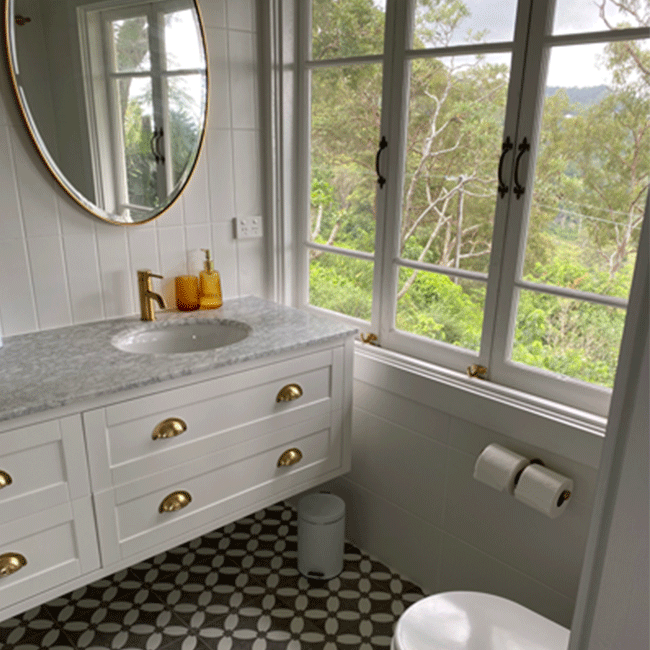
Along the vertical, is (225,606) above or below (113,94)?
below

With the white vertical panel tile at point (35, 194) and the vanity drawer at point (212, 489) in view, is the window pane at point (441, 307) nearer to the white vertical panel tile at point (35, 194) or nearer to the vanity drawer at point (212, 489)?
the vanity drawer at point (212, 489)

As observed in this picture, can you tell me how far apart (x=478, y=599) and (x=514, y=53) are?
133 centimetres

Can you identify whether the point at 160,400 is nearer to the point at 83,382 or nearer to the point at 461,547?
the point at 83,382

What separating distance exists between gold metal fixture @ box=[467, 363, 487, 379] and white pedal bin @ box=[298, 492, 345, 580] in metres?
0.65

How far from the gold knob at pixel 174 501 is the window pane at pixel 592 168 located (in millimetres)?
1104

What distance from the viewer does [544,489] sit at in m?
1.52

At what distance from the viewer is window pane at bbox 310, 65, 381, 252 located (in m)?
1.96

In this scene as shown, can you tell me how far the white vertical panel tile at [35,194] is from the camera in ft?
5.56

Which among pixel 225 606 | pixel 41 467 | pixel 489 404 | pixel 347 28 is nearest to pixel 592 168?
pixel 489 404

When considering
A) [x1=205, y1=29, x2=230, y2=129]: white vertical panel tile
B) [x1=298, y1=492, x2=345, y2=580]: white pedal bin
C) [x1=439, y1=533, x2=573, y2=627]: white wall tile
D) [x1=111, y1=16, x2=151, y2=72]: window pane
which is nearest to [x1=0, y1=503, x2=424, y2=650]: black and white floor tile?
[x1=298, y1=492, x2=345, y2=580]: white pedal bin

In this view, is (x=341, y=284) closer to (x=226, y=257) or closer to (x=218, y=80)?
(x=226, y=257)

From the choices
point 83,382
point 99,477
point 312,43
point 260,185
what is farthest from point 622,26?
point 99,477

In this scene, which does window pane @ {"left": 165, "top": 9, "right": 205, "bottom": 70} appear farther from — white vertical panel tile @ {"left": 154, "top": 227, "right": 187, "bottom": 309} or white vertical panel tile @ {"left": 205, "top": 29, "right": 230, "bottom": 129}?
A: white vertical panel tile @ {"left": 154, "top": 227, "right": 187, "bottom": 309}

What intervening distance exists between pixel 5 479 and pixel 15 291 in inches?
25.3
